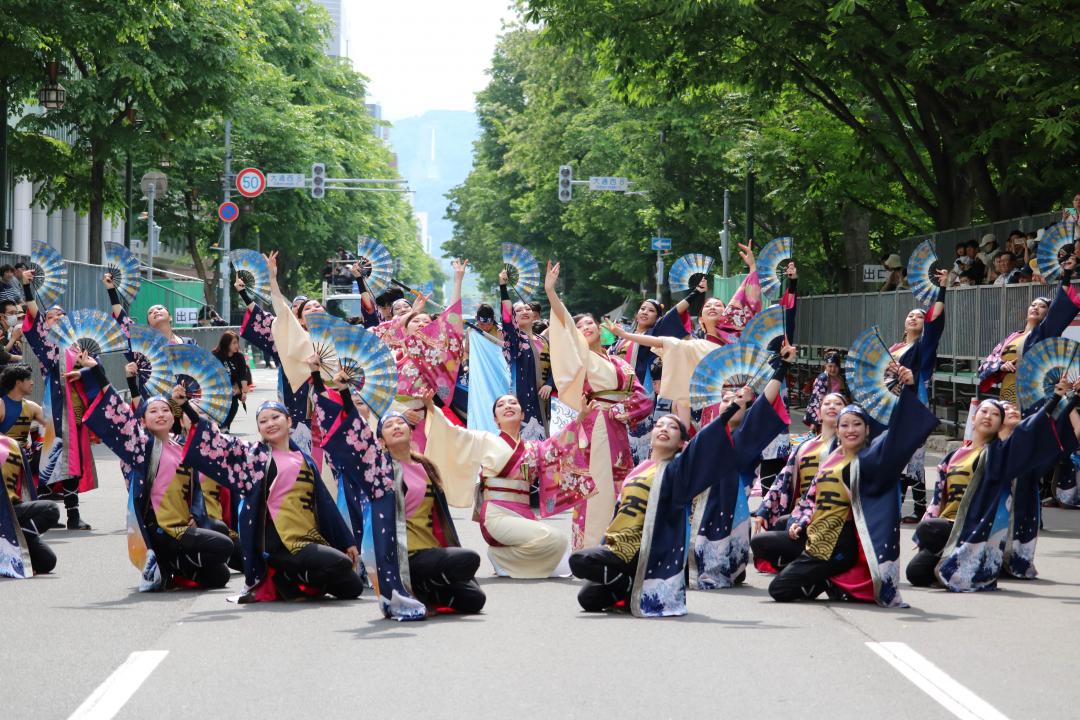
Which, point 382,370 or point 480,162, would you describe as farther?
point 480,162

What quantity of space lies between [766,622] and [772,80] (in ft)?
55.7

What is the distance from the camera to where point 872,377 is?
9.62 m

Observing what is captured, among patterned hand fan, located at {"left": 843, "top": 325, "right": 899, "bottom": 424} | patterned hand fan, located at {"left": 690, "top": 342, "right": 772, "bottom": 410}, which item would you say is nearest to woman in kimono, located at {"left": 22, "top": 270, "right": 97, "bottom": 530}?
patterned hand fan, located at {"left": 690, "top": 342, "right": 772, "bottom": 410}

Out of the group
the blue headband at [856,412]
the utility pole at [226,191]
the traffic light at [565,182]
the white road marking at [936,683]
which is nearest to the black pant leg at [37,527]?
the blue headband at [856,412]

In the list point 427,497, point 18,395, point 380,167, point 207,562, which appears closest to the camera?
point 427,497

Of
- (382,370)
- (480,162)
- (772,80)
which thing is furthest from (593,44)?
(480,162)

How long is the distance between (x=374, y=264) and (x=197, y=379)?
5789mm

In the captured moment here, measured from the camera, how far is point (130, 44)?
26672 millimetres

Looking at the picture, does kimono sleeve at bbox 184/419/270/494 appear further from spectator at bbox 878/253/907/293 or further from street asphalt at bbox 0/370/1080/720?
spectator at bbox 878/253/907/293

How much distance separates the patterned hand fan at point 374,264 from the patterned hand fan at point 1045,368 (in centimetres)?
708

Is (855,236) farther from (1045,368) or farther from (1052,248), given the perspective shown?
(1045,368)

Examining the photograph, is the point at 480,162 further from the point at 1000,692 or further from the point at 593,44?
the point at 1000,692

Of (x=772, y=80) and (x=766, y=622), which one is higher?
(x=772, y=80)

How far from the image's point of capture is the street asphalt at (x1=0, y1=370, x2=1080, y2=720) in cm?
642
